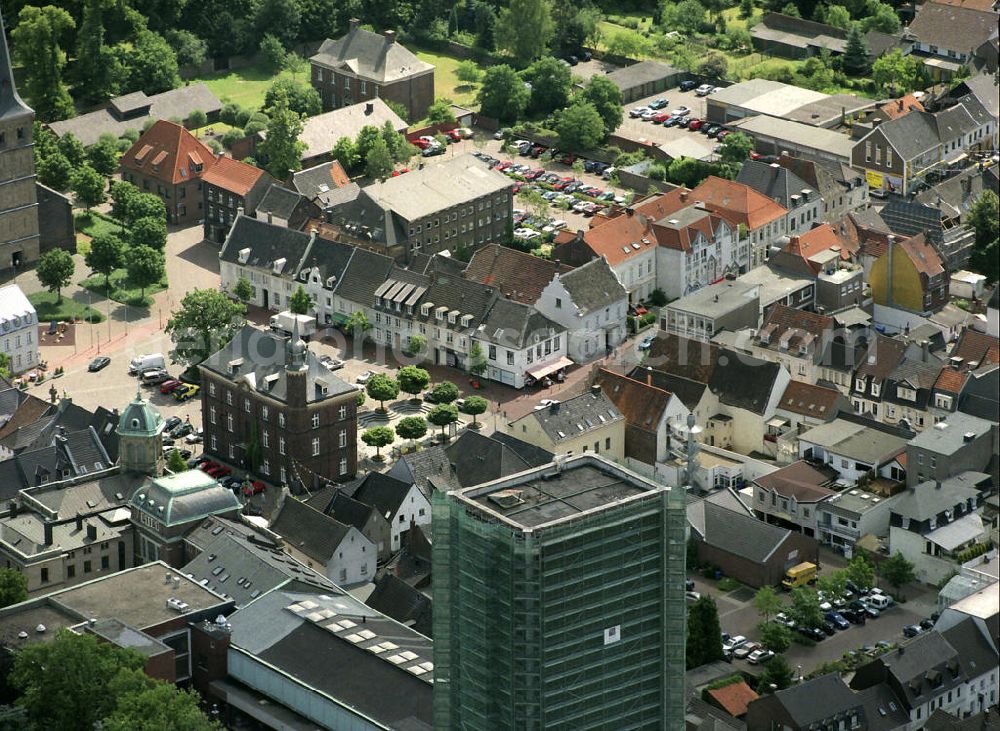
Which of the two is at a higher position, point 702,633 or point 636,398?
point 636,398

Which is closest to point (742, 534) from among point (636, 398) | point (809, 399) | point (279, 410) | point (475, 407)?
point (636, 398)

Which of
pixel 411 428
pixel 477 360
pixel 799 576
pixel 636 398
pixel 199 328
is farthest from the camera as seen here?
pixel 477 360

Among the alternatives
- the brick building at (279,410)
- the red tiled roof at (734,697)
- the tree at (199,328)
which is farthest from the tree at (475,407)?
the red tiled roof at (734,697)

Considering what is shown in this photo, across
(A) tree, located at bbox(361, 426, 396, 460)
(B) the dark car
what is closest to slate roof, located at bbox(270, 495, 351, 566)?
(A) tree, located at bbox(361, 426, 396, 460)

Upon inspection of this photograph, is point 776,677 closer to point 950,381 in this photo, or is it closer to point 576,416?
point 576,416

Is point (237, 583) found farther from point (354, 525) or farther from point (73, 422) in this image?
point (73, 422)

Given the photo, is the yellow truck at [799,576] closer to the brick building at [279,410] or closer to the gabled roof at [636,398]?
the gabled roof at [636,398]
